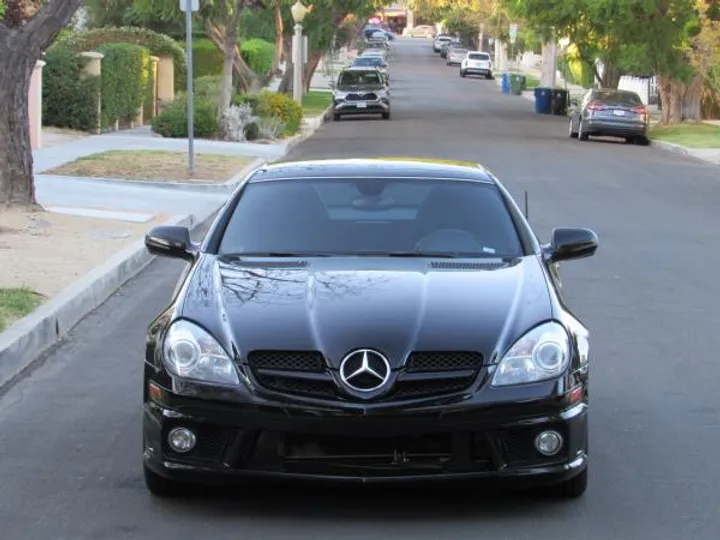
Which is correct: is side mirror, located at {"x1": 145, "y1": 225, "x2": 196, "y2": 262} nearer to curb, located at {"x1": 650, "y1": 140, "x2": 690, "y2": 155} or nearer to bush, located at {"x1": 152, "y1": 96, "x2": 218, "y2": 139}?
bush, located at {"x1": 152, "y1": 96, "x2": 218, "y2": 139}

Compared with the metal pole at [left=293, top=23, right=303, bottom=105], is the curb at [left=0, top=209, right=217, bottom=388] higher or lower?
lower

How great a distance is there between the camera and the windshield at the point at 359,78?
51.6 metres

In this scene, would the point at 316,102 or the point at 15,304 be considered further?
the point at 316,102

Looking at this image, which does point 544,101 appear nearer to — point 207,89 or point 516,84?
point 516,84

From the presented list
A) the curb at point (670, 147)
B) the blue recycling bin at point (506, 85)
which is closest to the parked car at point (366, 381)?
the curb at point (670, 147)

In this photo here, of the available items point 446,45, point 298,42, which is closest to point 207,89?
point 298,42

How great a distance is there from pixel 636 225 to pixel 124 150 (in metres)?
12.5

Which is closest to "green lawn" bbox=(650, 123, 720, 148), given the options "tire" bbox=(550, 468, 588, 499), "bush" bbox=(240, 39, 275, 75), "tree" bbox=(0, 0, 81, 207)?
"bush" bbox=(240, 39, 275, 75)

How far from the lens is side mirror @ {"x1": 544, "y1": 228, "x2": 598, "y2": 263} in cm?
754

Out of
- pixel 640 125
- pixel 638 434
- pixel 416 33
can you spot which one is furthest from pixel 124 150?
pixel 416 33

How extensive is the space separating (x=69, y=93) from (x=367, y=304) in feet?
94.3

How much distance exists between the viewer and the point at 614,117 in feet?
135

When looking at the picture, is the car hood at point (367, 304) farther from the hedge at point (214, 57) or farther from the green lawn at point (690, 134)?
the hedge at point (214, 57)

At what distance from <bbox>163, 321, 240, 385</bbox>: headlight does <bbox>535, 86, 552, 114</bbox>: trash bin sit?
53167 millimetres
